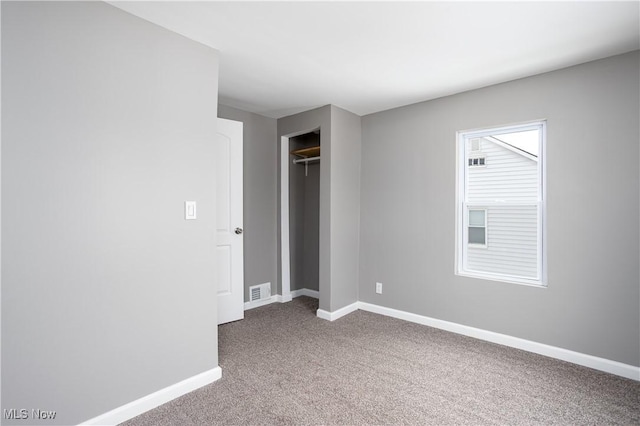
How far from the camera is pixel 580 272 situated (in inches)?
102

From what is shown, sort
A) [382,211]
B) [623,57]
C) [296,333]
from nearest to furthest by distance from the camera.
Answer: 1. [623,57]
2. [296,333]
3. [382,211]

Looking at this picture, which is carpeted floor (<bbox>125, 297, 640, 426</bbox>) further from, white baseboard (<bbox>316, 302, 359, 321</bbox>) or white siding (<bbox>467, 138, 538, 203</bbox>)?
white siding (<bbox>467, 138, 538, 203</bbox>)

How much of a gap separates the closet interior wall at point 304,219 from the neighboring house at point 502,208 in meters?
1.97

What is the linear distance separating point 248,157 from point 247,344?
2.11 m

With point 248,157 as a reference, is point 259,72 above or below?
above

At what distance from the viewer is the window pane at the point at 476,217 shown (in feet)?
10.5

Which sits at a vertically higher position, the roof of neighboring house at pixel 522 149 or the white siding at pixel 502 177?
the roof of neighboring house at pixel 522 149

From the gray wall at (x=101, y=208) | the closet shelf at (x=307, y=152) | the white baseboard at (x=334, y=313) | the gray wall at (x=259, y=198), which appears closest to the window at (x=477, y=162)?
the closet shelf at (x=307, y=152)

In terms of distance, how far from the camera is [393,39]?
223 cm

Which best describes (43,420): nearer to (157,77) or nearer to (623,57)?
(157,77)

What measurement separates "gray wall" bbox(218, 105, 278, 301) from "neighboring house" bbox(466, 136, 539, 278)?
2292 mm

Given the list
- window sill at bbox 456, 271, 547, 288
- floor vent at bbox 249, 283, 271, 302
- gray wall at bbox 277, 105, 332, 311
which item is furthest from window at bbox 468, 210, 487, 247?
floor vent at bbox 249, 283, 271, 302

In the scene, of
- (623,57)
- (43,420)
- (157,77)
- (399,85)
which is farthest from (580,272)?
(43,420)

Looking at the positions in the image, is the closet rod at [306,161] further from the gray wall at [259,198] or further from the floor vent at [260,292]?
the floor vent at [260,292]
